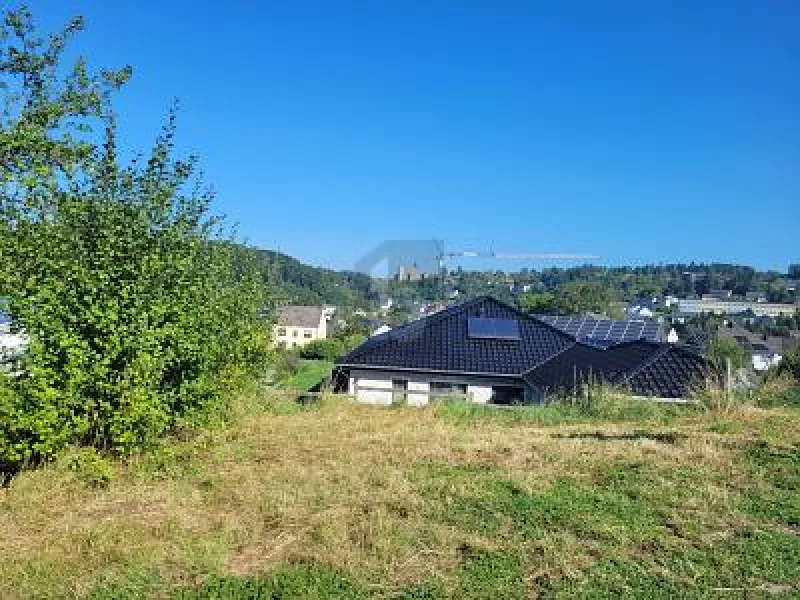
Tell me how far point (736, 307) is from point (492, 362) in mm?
88103

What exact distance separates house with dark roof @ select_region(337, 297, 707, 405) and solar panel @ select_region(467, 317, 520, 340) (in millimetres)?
32

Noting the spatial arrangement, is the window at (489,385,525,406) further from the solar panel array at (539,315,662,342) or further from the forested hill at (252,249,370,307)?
the forested hill at (252,249,370,307)

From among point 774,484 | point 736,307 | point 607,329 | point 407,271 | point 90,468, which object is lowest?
point 774,484

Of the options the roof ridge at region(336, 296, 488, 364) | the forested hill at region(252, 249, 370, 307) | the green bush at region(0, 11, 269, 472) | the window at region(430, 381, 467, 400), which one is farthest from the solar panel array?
the forested hill at region(252, 249, 370, 307)

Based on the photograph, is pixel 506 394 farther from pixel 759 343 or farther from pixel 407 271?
pixel 759 343

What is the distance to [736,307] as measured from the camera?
3767 inches

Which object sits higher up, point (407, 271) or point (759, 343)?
point (407, 271)

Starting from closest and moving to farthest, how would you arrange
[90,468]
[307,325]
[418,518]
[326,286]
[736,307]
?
[418,518]
[90,468]
[307,325]
[736,307]
[326,286]

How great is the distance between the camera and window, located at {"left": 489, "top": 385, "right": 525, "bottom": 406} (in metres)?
19.5

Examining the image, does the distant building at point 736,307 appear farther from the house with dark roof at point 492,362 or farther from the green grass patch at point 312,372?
the house with dark roof at point 492,362

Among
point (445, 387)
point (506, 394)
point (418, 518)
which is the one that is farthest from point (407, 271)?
point (418, 518)

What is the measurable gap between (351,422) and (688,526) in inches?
197

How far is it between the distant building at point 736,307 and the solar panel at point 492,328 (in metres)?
72.2

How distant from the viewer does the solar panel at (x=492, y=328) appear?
2156 centimetres
